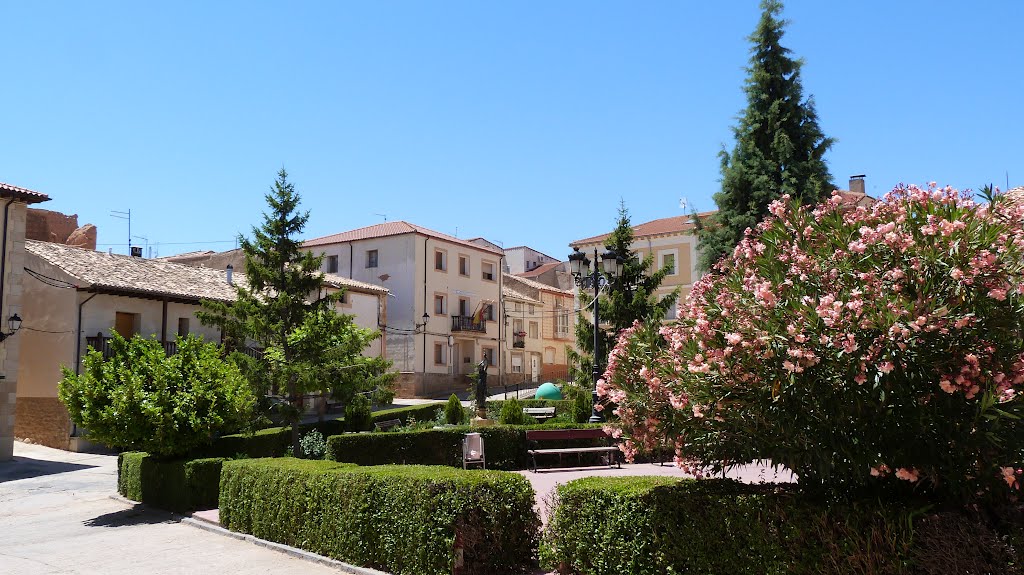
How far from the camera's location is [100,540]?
1171 centimetres

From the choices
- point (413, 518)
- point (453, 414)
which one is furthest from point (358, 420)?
point (413, 518)

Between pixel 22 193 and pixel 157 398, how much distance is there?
519 inches

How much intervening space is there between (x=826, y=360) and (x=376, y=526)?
206 inches

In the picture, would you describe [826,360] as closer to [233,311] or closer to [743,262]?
[743,262]

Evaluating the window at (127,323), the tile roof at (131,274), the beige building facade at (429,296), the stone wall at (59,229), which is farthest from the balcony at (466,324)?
the window at (127,323)

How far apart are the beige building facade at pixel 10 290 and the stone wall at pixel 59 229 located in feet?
45.2

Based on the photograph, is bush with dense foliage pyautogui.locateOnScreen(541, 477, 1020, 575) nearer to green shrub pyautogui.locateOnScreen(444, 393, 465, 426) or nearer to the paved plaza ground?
the paved plaza ground

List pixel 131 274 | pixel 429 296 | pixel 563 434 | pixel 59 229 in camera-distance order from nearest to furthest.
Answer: pixel 563 434, pixel 131 274, pixel 59 229, pixel 429 296

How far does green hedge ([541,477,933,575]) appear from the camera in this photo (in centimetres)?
514

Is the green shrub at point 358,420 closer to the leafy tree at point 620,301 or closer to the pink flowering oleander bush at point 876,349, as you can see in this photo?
the leafy tree at point 620,301

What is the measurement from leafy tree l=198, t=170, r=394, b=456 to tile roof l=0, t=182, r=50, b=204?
6.50 metres

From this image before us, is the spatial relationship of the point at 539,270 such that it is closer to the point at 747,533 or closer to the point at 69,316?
the point at 69,316

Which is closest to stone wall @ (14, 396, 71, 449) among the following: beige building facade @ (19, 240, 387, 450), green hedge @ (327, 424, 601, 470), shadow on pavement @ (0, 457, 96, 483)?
beige building facade @ (19, 240, 387, 450)

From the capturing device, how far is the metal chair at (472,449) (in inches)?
671
